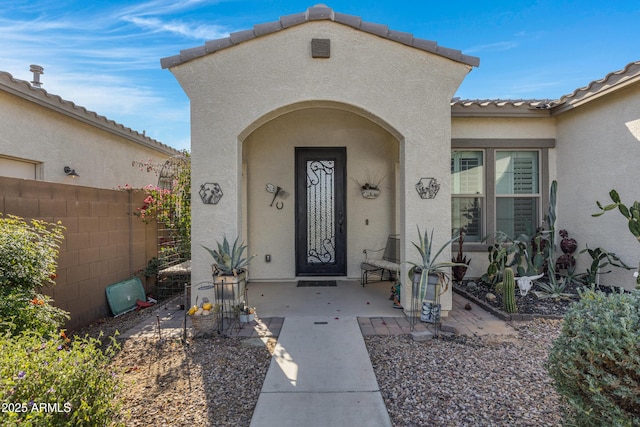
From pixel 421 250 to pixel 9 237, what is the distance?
15.8ft

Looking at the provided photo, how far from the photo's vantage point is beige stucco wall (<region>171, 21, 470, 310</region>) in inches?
198

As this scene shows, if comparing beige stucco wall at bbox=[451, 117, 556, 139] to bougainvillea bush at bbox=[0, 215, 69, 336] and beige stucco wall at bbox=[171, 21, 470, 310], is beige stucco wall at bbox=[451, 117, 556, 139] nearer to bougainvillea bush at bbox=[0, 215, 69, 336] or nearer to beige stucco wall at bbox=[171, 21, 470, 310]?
beige stucco wall at bbox=[171, 21, 470, 310]

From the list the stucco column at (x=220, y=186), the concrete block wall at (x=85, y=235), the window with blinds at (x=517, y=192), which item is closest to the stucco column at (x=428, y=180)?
the stucco column at (x=220, y=186)

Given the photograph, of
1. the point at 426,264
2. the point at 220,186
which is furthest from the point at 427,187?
the point at 220,186

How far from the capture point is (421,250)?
16.0ft

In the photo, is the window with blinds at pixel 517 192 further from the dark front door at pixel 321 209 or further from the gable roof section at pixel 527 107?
the dark front door at pixel 321 209

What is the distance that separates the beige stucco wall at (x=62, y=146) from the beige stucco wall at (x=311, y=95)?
3368mm

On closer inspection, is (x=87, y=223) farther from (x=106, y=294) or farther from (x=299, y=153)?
(x=299, y=153)

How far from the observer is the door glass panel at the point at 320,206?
292 inches

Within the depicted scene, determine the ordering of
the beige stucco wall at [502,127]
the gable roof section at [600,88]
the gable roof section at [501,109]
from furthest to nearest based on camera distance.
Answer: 1. the beige stucco wall at [502,127]
2. the gable roof section at [501,109]
3. the gable roof section at [600,88]

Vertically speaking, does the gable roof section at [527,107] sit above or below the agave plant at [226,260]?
above

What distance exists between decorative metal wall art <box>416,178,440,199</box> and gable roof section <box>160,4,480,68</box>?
1.89 meters

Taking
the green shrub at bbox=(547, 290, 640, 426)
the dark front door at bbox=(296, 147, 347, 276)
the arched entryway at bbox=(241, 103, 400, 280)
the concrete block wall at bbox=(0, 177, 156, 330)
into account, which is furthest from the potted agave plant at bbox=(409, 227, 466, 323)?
the concrete block wall at bbox=(0, 177, 156, 330)

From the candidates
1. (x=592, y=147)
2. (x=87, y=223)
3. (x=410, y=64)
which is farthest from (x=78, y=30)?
(x=592, y=147)
